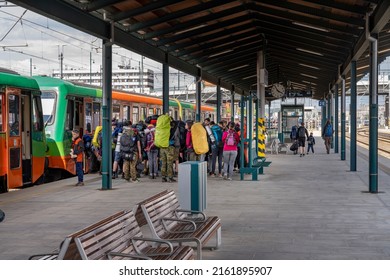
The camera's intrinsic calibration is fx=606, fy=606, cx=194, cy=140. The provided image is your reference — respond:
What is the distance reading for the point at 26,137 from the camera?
1394cm

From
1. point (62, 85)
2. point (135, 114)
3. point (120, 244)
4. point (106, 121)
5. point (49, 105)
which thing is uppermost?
point (62, 85)

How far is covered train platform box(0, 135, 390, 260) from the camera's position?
7023 millimetres

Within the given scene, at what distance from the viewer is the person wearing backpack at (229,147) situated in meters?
14.8

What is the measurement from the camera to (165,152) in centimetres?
1464

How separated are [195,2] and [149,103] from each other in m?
12.2

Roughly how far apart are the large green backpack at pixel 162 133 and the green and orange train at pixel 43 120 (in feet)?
9.28

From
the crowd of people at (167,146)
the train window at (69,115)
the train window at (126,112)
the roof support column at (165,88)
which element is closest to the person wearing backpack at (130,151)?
the crowd of people at (167,146)

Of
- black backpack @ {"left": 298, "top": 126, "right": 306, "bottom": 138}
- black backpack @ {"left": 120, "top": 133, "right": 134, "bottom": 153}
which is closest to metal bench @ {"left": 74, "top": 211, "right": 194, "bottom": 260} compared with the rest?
black backpack @ {"left": 120, "top": 133, "right": 134, "bottom": 153}

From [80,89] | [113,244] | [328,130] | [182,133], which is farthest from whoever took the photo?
[328,130]

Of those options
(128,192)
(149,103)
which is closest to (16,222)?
(128,192)

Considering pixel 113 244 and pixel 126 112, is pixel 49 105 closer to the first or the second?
pixel 126 112

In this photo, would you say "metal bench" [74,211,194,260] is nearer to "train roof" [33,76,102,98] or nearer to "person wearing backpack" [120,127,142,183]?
"person wearing backpack" [120,127,142,183]

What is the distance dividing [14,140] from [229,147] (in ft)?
16.6

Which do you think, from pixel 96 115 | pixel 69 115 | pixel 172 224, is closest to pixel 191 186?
pixel 172 224
